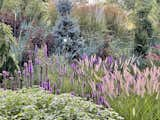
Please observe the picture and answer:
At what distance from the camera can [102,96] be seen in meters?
4.44

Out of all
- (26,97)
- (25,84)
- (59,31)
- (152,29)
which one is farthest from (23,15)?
(26,97)

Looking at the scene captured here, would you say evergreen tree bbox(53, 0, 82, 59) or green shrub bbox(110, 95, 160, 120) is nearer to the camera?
green shrub bbox(110, 95, 160, 120)

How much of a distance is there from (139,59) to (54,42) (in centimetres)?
198

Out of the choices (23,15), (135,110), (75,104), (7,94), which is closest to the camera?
(75,104)

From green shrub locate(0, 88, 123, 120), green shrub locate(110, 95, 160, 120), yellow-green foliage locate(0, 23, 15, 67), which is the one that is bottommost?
green shrub locate(110, 95, 160, 120)

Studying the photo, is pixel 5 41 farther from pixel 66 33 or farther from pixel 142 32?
pixel 142 32

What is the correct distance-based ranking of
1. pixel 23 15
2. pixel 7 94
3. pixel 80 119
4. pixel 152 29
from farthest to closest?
pixel 23 15 → pixel 152 29 → pixel 7 94 → pixel 80 119

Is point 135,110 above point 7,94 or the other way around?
the other way around

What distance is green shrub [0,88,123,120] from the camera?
3.06m

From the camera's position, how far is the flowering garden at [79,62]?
11.0 ft

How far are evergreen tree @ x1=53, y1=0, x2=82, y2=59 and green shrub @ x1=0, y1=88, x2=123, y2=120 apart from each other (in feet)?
18.3

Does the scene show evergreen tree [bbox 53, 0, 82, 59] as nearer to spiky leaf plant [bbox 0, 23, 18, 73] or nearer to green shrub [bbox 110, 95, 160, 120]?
spiky leaf plant [bbox 0, 23, 18, 73]

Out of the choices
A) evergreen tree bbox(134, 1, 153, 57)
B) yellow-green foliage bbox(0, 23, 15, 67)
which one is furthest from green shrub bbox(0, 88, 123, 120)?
evergreen tree bbox(134, 1, 153, 57)

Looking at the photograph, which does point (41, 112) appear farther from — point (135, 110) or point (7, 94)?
point (135, 110)
